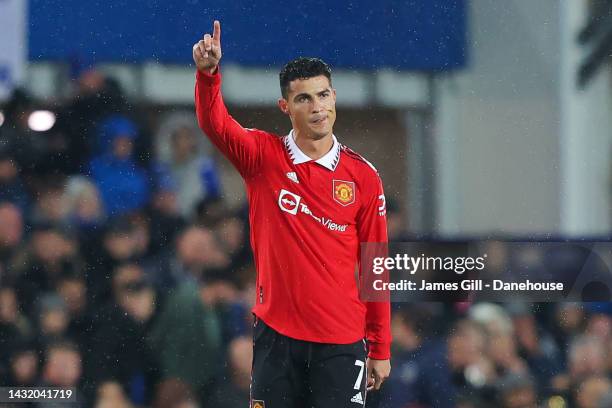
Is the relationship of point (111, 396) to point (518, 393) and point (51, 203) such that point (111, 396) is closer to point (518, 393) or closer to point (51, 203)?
point (51, 203)

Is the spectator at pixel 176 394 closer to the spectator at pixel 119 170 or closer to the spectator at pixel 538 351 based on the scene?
the spectator at pixel 119 170

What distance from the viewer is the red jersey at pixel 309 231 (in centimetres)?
413

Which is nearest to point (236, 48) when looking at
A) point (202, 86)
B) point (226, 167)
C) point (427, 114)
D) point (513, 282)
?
point (226, 167)

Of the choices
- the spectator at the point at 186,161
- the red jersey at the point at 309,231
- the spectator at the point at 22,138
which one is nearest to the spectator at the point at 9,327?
the spectator at the point at 22,138

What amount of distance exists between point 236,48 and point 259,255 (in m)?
1.34

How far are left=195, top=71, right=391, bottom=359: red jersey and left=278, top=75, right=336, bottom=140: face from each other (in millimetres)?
121

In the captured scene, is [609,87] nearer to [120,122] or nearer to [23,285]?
[120,122]

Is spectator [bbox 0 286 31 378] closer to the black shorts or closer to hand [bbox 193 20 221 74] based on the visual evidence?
the black shorts

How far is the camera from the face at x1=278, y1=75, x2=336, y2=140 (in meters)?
4.18

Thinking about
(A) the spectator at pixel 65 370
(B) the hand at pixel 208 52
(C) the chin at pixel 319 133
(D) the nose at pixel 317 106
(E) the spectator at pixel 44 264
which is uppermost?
(B) the hand at pixel 208 52

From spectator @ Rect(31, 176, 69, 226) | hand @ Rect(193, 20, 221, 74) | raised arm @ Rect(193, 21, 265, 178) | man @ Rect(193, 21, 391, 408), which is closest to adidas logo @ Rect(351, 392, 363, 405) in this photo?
man @ Rect(193, 21, 391, 408)

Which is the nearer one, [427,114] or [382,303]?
[382,303]

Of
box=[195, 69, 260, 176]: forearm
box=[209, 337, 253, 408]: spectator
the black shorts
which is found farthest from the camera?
box=[209, 337, 253, 408]: spectator

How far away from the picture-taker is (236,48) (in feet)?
17.1
